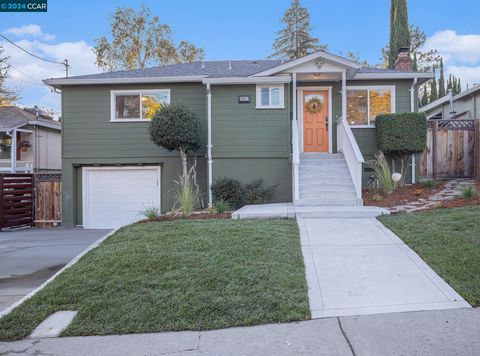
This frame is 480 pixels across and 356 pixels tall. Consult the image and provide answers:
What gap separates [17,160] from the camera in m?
19.7

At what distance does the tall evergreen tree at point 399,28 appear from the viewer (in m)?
21.6

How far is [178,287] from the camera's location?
15.9 ft

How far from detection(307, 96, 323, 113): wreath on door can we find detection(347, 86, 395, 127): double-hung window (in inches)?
35.0

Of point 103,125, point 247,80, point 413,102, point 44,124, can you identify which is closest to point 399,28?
point 413,102

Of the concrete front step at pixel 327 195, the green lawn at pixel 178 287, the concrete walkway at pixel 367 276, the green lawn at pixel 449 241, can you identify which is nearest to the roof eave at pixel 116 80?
the concrete front step at pixel 327 195

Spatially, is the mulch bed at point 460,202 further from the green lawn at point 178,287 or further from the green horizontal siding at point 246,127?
the green horizontal siding at point 246,127

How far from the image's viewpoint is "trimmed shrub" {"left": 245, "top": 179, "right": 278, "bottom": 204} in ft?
38.0

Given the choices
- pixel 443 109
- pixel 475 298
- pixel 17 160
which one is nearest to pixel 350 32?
pixel 443 109

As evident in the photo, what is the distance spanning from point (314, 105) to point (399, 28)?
1171 centimetres

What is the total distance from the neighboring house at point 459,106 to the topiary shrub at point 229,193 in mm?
10865

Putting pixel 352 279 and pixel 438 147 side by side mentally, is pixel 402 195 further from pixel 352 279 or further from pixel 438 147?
pixel 352 279

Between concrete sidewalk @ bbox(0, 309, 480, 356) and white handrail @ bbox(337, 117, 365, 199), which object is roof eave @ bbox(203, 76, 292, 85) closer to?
white handrail @ bbox(337, 117, 365, 199)

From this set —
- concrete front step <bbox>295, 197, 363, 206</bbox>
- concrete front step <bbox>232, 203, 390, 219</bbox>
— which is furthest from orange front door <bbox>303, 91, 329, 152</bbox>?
concrete front step <bbox>232, 203, 390, 219</bbox>

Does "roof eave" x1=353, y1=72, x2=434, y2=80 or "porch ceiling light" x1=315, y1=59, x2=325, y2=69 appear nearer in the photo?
"porch ceiling light" x1=315, y1=59, x2=325, y2=69
